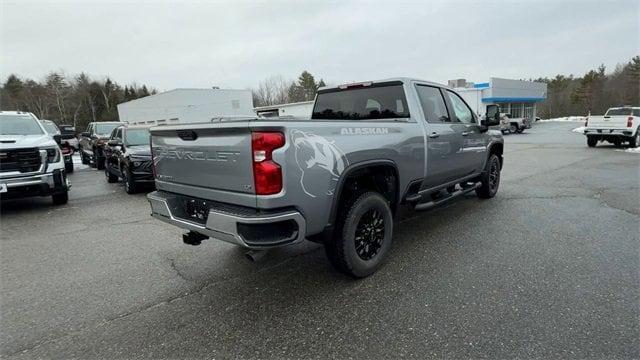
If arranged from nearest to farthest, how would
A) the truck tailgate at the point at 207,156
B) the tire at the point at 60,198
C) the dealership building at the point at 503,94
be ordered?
1. the truck tailgate at the point at 207,156
2. the tire at the point at 60,198
3. the dealership building at the point at 503,94

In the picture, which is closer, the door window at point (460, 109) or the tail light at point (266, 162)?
the tail light at point (266, 162)

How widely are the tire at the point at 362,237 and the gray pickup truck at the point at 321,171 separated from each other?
0.01m

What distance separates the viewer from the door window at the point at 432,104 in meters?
4.63

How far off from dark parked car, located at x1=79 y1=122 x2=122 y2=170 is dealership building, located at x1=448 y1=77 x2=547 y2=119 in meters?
30.1

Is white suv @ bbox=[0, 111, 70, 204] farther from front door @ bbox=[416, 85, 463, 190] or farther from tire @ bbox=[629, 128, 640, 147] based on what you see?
tire @ bbox=[629, 128, 640, 147]

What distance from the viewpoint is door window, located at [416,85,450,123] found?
463 centimetres

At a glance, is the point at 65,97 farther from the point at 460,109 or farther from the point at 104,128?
the point at 460,109

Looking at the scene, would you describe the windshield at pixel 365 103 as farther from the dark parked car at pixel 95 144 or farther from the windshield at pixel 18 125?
the dark parked car at pixel 95 144

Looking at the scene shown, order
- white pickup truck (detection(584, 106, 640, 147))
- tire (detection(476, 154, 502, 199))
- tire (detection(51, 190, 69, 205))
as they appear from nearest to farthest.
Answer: tire (detection(476, 154, 502, 199))
tire (detection(51, 190, 69, 205))
white pickup truck (detection(584, 106, 640, 147))

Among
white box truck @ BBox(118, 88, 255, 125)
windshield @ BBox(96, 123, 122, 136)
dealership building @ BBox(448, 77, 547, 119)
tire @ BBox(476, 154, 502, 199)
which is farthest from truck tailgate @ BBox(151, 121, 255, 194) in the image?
dealership building @ BBox(448, 77, 547, 119)

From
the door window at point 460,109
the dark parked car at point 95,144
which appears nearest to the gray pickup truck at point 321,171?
the door window at point 460,109

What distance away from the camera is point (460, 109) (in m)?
5.62

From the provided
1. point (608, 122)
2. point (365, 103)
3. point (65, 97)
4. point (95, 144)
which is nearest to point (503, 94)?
point (608, 122)

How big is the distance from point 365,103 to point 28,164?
244 inches
